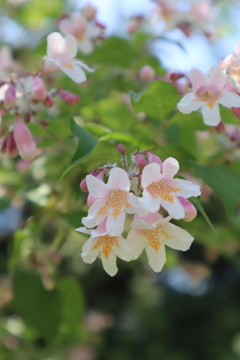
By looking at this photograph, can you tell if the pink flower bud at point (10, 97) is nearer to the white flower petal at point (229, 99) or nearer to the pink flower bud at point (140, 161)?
the pink flower bud at point (140, 161)

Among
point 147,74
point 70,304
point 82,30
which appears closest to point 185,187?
point 147,74

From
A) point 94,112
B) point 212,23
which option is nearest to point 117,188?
point 94,112

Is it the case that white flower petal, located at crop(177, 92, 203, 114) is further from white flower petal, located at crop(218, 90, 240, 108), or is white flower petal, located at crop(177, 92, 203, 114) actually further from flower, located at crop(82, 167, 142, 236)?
flower, located at crop(82, 167, 142, 236)

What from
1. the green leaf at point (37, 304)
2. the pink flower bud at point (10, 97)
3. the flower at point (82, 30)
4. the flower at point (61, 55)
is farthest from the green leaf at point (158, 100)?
the green leaf at point (37, 304)

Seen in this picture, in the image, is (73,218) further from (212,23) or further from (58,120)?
(212,23)

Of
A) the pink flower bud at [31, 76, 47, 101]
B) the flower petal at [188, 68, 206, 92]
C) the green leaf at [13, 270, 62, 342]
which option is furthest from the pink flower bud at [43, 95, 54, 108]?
the green leaf at [13, 270, 62, 342]
